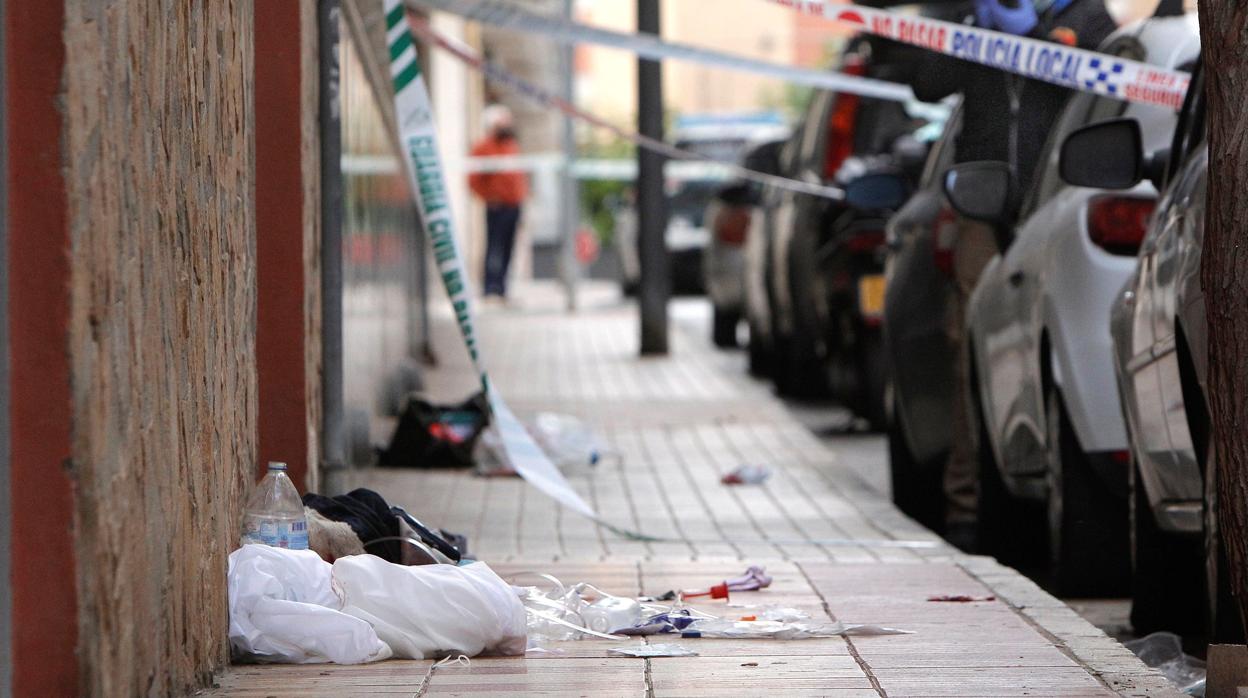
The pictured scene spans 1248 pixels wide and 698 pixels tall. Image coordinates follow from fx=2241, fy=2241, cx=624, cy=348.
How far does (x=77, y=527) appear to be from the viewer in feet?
11.8

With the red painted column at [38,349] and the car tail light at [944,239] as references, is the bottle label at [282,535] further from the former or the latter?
the car tail light at [944,239]

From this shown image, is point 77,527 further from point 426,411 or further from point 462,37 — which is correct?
point 462,37

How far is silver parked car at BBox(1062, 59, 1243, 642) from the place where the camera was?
530 cm

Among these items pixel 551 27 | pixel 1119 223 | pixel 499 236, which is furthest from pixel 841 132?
pixel 499 236

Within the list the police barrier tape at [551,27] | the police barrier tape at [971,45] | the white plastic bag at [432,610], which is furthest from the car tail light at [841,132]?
the white plastic bag at [432,610]

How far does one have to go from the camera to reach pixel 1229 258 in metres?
4.22

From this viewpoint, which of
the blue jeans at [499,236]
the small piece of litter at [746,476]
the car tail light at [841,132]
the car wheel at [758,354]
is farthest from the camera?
the blue jeans at [499,236]

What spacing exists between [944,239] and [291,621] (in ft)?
15.3

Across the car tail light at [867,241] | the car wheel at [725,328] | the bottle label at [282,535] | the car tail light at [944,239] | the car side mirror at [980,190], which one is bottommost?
the car wheel at [725,328]

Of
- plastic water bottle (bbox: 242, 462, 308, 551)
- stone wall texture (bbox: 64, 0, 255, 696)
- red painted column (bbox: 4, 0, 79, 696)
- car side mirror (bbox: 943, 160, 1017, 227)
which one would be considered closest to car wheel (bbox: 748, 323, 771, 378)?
car side mirror (bbox: 943, 160, 1017, 227)

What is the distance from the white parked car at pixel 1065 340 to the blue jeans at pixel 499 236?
19014 millimetres

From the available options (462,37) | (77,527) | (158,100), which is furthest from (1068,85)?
(462,37)

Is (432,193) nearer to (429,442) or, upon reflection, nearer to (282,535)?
(282,535)

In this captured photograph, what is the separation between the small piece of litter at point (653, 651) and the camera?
491 centimetres
